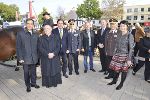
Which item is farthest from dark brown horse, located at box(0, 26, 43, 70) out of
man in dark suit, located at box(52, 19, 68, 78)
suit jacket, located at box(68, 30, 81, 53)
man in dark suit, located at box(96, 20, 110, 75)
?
man in dark suit, located at box(96, 20, 110, 75)

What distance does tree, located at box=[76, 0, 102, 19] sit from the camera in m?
57.7

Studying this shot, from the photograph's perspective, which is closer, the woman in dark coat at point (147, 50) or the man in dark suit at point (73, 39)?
the woman in dark coat at point (147, 50)

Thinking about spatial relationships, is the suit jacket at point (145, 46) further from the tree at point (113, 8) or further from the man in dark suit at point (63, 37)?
the tree at point (113, 8)

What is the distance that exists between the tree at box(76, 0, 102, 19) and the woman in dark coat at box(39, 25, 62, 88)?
51265 millimetres

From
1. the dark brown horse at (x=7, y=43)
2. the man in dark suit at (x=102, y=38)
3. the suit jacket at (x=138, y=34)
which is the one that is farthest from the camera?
the suit jacket at (x=138, y=34)

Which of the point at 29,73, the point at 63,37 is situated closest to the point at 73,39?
the point at 63,37

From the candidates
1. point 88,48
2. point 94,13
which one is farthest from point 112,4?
point 88,48

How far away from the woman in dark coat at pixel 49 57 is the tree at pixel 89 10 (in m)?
51.3

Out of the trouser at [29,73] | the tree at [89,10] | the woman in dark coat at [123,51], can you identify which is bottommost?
the trouser at [29,73]

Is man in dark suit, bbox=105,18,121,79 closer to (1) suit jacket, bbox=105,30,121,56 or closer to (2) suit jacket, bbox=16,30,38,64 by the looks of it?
(1) suit jacket, bbox=105,30,121,56

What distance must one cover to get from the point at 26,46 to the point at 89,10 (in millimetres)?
52284

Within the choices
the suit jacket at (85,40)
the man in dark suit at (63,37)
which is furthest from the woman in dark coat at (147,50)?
the man in dark suit at (63,37)

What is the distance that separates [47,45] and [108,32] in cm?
208

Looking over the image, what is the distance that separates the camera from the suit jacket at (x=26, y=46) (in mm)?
6426
